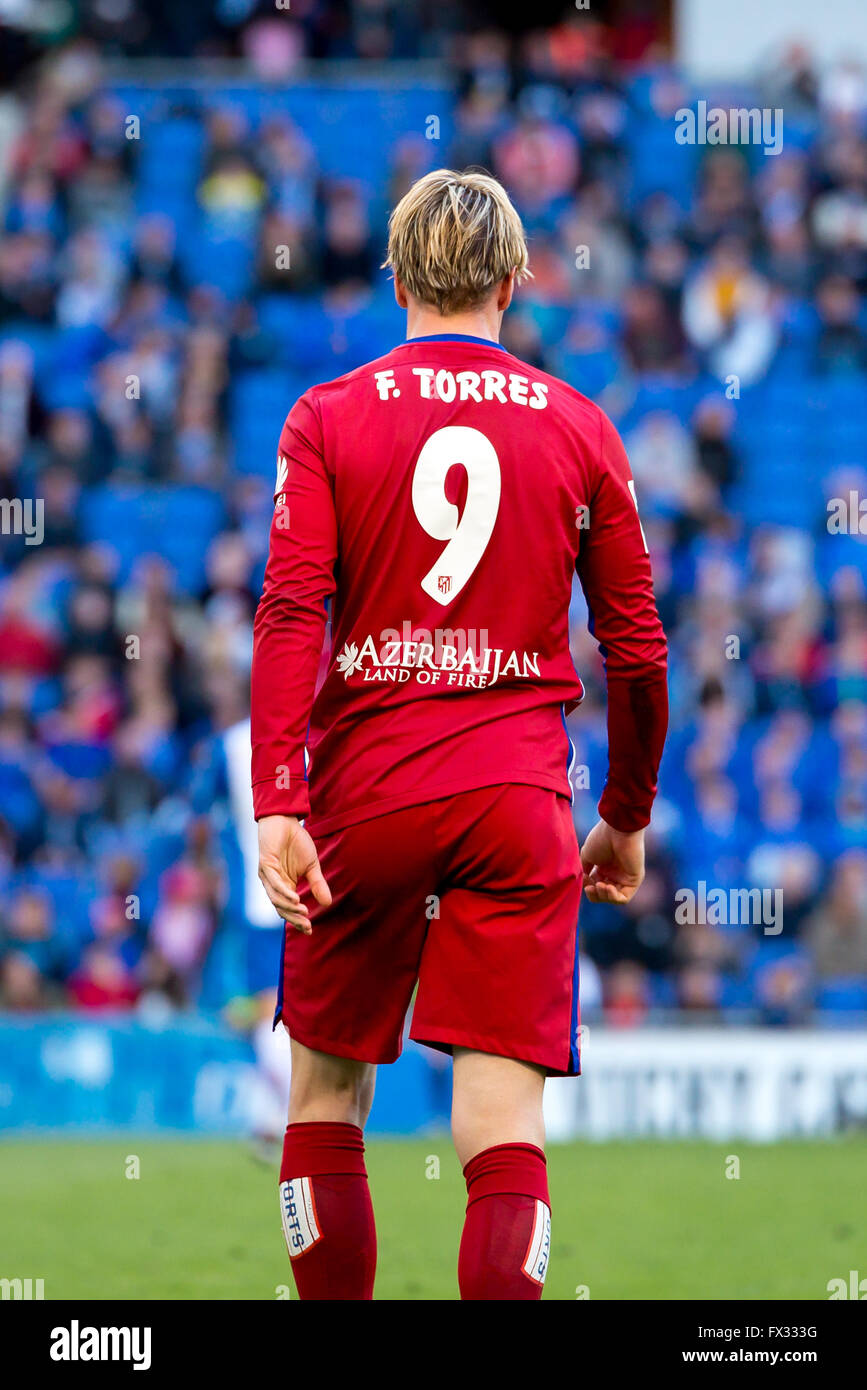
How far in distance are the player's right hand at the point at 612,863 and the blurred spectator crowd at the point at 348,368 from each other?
15.9 ft

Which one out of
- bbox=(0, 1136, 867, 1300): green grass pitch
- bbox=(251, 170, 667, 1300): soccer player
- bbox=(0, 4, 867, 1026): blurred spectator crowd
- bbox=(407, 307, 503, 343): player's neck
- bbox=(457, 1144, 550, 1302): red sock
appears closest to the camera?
bbox=(457, 1144, 550, 1302): red sock

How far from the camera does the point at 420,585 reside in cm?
385

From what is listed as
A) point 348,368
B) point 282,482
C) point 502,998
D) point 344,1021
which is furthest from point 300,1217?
point 348,368

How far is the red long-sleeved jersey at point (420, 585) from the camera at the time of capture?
3824 millimetres

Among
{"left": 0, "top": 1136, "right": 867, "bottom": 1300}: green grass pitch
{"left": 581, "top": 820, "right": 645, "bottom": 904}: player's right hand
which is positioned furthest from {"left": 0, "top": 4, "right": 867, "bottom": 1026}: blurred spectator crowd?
{"left": 581, "top": 820, "right": 645, "bottom": 904}: player's right hand

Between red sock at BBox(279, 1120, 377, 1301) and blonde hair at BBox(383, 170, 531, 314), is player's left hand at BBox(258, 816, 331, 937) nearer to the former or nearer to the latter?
red sock at BBox(279, 1120, 377, 1301)

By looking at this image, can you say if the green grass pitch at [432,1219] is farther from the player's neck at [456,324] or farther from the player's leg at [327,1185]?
the player's neck at [456,324]

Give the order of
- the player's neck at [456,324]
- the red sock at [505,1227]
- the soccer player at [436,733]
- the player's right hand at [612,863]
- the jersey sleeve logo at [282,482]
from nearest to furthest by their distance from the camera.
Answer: the red sock at [505,1227] → the soccer player at [436,733] → the jersey sleeve logo at [282,482] → the player's neck at [456,324] → the player's right hand at [612,863]

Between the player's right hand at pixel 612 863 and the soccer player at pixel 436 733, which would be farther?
the player's right hand at pixel 612 863

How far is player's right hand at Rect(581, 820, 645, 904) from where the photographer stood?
13.8 ft

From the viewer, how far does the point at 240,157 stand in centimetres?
1677

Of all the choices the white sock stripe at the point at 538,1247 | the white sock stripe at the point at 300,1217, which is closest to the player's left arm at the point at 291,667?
the white sock stripe at the point at 300,1217

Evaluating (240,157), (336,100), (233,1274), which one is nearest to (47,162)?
(240,157)

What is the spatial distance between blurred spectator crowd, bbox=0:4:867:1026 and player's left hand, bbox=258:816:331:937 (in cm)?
527
